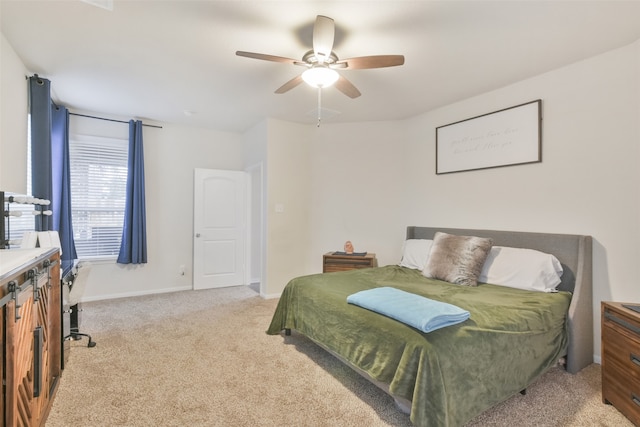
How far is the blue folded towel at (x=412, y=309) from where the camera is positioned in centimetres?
176

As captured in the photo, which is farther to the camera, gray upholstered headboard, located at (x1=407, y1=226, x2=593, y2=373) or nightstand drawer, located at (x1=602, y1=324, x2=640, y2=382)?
gray upholstered headboard, located at (x1=407, y1=226, x2=593, y2=373)

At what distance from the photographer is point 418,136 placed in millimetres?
4188

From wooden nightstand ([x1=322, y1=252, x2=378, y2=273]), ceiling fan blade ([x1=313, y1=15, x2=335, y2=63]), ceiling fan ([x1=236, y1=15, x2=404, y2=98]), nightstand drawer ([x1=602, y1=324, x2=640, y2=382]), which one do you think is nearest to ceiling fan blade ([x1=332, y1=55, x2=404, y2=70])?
ceiling fan ([x1=236, y1=15, x2=404, y2=98])

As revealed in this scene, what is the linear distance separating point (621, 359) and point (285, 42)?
309cm

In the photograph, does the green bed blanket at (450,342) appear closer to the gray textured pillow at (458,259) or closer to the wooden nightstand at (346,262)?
the gray textured pillow at (458,259)

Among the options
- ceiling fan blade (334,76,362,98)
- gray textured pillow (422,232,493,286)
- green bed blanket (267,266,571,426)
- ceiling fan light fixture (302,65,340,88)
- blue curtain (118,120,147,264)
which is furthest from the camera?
blue curtain (118,120,147,264)

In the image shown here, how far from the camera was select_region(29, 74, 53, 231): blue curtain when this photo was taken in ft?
9.78

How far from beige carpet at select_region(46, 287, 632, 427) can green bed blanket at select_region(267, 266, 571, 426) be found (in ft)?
0.71

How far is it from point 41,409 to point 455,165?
402 centimetres

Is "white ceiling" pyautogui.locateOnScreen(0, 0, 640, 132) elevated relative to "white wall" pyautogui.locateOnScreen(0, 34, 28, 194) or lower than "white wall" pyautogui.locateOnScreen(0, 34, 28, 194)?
elevated

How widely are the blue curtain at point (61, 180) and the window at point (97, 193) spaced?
312 millimetres

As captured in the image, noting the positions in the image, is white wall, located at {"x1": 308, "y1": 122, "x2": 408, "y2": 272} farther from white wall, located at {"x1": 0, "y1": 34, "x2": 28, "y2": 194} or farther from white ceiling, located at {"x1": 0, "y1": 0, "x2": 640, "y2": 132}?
white wall, located at {"x1": 0, "y1": 34, "x2": 28, "y2": 194}

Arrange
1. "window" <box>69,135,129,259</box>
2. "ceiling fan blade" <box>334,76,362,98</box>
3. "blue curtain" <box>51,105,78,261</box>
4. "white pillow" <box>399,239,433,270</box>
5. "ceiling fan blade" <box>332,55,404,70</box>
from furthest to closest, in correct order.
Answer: "window" <box>69,135,129,259</box>, "blue curtain" <box>51,105,78,261</box>, "white pillow" <box>399,239,433,270</box>, "ceiling fan blade" <box>334,76,362,98</box>, "ceiling fan blade" <box>332,55,404,70</box>

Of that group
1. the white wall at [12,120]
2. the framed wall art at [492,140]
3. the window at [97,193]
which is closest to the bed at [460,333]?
the framed wall art at [492,140]
